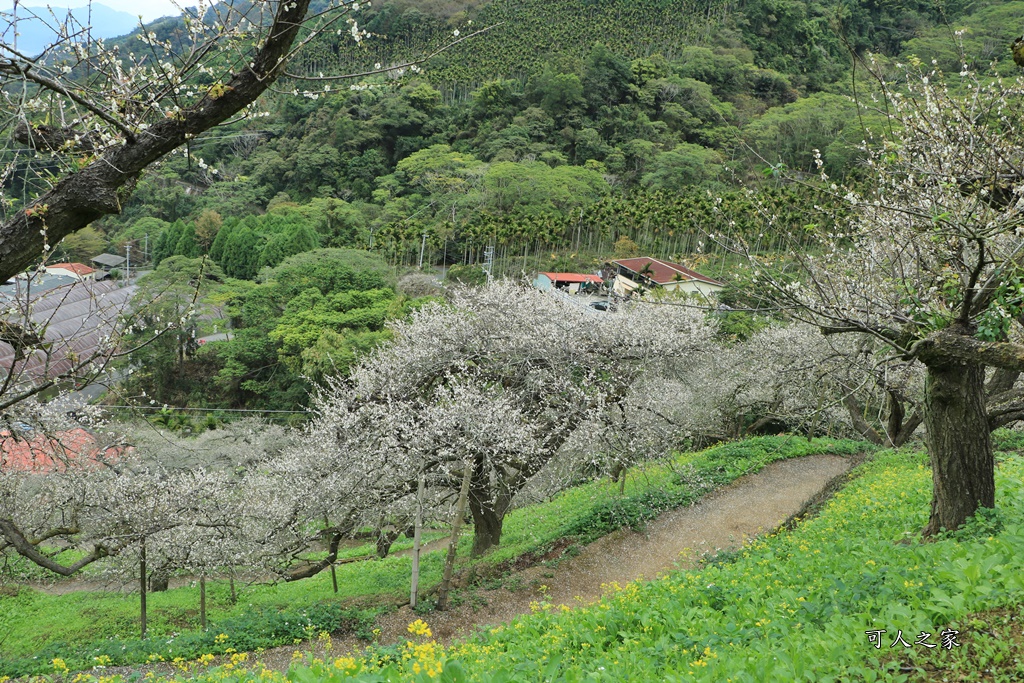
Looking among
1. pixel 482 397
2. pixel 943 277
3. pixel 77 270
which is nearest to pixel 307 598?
pixel 482 397

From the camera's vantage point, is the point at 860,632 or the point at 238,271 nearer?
the point at 860,632

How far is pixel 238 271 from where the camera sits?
52062 mm

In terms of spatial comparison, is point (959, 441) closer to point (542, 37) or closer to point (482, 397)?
point (482, 397)

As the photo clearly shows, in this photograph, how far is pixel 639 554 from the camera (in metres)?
13.1

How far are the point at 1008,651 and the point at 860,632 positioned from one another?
2.84 ft

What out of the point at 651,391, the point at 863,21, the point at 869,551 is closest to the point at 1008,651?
the point at 869,551

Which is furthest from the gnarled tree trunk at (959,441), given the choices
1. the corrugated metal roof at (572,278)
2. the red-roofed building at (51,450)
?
the corrugated metal roof at (572,278)

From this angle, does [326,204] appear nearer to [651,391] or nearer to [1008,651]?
[651,391]

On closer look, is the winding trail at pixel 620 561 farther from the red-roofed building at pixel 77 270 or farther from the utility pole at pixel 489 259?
the utility pole at pixel 489 259

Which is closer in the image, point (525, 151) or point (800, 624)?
point (800, 624)

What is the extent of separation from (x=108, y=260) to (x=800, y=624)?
6280cm

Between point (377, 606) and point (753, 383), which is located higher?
point (753, 383)

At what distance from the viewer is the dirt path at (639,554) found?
36.4ft

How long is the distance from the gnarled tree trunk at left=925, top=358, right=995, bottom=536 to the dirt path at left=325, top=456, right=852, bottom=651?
4481 millimetres
